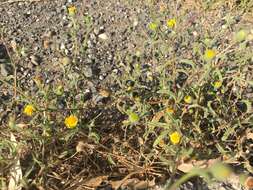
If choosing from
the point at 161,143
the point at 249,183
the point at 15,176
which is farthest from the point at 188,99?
the point at 15,176

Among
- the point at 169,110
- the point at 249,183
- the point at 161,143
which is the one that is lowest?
the point at 249,183

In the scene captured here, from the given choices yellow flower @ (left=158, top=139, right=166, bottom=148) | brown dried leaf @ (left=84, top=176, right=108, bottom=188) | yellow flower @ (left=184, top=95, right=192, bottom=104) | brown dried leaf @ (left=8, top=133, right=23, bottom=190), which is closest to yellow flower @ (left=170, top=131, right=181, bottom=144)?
yellow flower @ (left=158, top=139, right=166, bottom=148)

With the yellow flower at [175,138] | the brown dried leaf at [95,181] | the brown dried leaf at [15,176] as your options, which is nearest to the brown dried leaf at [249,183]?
the yellow flower at [175,138]

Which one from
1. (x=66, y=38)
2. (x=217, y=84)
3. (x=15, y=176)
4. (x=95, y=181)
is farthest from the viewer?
(x=66, y=38)

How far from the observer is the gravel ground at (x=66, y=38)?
242 centimetres

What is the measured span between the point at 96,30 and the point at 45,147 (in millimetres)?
1087

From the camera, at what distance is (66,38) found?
8.86ft

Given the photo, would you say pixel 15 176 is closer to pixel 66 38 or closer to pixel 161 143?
pixel 161 143

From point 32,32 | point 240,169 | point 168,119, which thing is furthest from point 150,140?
point 32,32

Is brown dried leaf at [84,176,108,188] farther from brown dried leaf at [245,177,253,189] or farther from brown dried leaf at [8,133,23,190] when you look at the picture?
brown dried leaf at [245,177,253,189]

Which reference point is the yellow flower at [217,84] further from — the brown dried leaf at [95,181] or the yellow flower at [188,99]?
the brown dried leaf at [95,181]

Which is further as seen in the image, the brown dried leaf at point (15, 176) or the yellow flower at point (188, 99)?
the yellow flower at point (188, 99)

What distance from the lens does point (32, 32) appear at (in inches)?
109

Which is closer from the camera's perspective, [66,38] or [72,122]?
[72,122]
